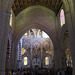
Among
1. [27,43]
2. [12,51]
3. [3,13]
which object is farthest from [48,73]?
[27,43]

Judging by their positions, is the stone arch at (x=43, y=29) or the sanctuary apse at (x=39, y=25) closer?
the sanctuary apse at (x=39, y=25)

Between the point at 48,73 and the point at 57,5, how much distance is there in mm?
8644

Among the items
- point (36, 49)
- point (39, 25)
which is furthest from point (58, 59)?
point (36, 49)

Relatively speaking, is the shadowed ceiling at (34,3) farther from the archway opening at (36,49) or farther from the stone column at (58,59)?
the archway opening at (36,49)

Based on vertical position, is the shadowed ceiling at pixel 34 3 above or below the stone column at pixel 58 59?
above

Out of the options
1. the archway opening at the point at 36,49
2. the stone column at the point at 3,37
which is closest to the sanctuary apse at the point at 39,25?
the stone column at the point at 3,37

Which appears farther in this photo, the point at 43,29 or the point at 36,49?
the point at 36,49

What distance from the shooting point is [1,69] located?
509 cm

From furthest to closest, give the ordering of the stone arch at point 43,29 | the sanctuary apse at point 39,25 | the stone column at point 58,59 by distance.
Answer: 1. the stone arch at point 43,29
2. the stone column at point 58,59
3. the sanctuary apse at point 39,25

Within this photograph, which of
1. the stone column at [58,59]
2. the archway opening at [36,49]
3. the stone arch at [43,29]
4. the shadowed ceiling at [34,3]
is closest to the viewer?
the stone column at [58,59]

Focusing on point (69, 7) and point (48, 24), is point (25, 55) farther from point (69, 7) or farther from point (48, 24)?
point (69, 7)

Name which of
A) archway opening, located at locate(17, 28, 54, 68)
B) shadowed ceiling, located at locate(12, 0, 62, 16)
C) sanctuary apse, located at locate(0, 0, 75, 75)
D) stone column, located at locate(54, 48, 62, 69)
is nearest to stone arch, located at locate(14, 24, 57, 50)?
sanctuary apse, located at locate(0, 0, 75, 75)

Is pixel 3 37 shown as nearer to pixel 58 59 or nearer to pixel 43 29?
pixel 58 59

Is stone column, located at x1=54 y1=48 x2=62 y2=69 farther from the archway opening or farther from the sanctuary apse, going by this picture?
the archway opening
